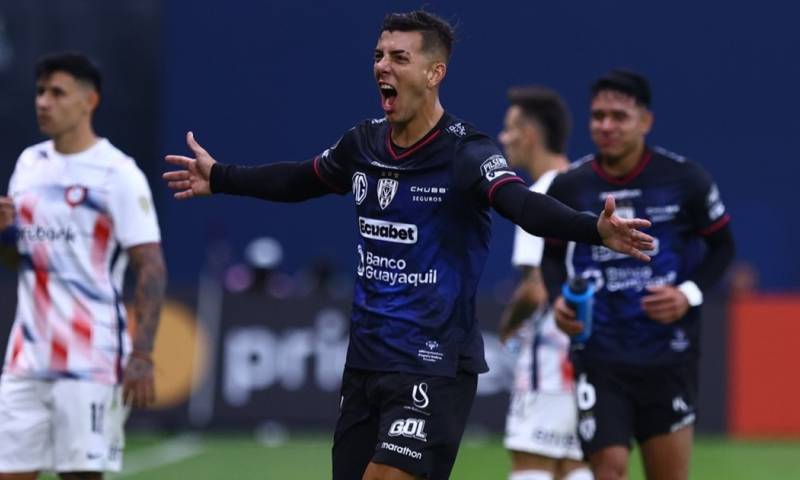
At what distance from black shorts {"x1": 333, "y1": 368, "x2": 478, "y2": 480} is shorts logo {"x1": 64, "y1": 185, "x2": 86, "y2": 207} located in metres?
2.11

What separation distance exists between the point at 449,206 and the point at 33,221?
8.66ft

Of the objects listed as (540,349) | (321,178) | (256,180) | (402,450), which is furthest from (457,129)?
(540,349)

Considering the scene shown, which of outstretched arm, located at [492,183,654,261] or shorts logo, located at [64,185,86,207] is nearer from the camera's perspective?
outstretched arm, located at [492,183,654,261]

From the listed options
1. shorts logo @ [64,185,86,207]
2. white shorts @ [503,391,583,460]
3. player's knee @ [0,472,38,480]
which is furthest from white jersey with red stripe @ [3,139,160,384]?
white shorts @ [503,391,583,460]

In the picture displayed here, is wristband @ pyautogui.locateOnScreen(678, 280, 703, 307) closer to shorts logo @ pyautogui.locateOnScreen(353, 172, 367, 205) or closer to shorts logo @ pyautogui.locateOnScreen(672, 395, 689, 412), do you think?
shorts logo @ pyautogui.locateOnScreen(672, 395, 689, 412)

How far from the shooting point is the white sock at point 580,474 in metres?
9.82

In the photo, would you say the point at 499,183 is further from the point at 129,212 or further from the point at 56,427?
the point at 56,427

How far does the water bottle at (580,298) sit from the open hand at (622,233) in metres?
2.23

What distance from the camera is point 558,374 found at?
9797 millimetres

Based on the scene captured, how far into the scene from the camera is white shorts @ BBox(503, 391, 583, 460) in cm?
963

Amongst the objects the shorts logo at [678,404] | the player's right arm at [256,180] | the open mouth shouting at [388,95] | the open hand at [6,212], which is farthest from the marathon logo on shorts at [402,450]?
the open hand at [6,212]

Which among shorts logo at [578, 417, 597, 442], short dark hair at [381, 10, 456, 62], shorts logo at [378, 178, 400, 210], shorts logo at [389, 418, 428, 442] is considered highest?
short dark hair at [381, 10, 456, 62]

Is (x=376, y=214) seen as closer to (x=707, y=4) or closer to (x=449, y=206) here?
(x=449, y=206)

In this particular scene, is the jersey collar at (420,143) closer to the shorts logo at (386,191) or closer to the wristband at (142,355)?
the shorts logo at (386,191)
